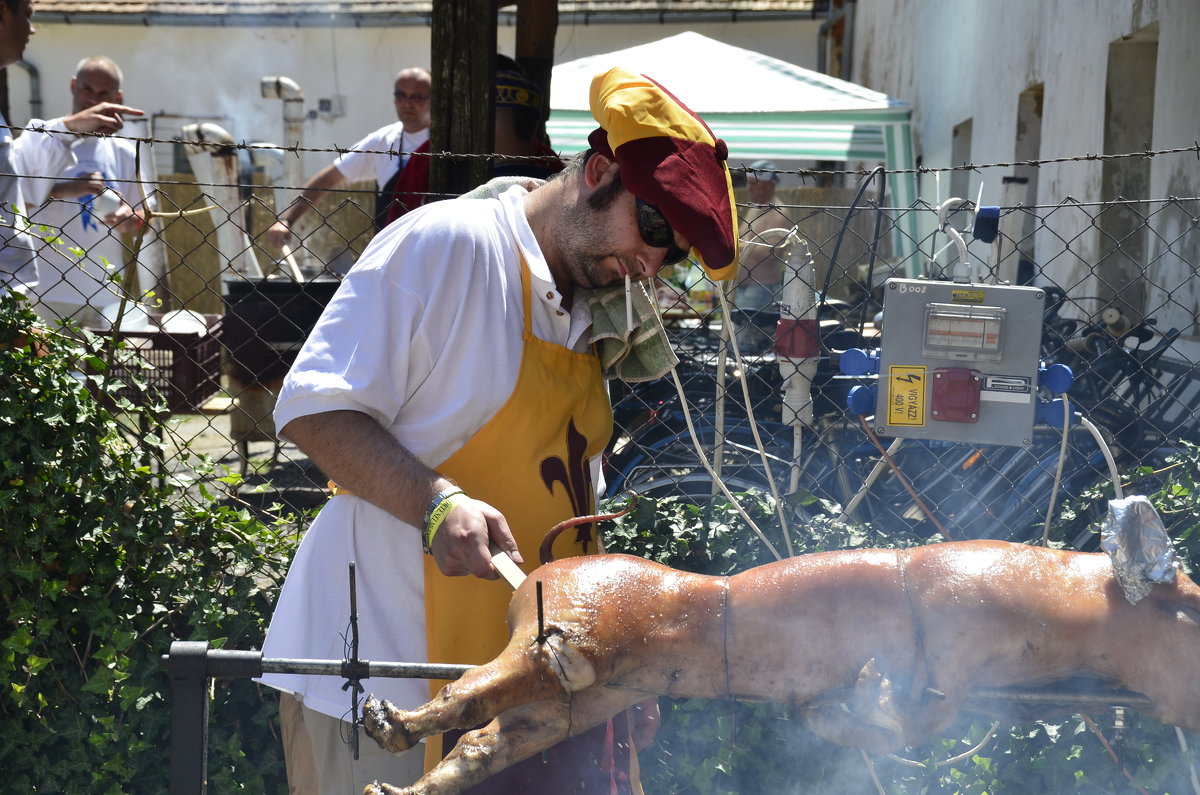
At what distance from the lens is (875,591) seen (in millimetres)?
1843

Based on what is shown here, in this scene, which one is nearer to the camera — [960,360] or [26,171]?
[960,360]

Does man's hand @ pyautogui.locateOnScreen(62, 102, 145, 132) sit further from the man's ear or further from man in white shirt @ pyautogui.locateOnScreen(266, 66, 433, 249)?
the man's ear

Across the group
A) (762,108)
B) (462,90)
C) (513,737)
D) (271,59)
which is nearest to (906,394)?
(513,737)

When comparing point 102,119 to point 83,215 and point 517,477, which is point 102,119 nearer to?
point 83,215

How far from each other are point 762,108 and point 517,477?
628 cm

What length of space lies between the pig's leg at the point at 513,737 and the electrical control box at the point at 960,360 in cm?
133

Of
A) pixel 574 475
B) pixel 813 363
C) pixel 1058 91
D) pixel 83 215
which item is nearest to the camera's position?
pixel 574 475

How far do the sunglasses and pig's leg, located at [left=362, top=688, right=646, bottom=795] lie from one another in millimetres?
834

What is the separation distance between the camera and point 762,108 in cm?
777

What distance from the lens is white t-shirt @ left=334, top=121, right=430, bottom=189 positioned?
5.93 meters

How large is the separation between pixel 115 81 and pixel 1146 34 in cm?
600

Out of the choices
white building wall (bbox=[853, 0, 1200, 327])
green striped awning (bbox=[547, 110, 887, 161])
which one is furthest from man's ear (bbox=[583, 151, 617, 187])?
green striped awning (bbox=[547, 110, 887, 161])

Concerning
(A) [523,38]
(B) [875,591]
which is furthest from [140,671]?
(A) [523,38]

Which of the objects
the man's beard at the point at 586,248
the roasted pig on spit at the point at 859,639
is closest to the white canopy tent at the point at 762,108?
the man's beard at the point at 586,248
